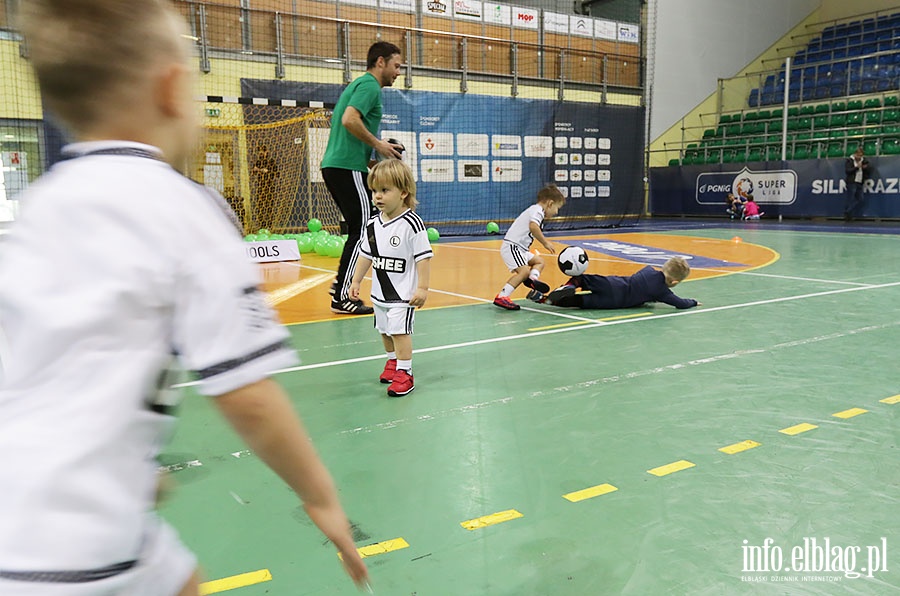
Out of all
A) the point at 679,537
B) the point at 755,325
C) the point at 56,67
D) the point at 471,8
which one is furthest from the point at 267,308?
the point at 471,8

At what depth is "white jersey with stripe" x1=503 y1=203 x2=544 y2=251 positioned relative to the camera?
611 cm

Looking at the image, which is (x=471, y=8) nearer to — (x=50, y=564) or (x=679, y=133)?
(x=679, y=133)

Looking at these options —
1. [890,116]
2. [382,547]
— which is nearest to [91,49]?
[382,547]

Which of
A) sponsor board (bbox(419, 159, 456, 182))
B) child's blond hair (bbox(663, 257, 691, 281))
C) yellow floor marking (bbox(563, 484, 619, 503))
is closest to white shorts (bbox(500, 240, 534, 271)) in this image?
child's blond hair (bbox(663, 257, 691, 281))

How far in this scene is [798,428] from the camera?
118 inches

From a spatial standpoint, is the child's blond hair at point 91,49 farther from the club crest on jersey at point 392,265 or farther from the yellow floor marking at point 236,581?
A: the club crest on jersey at point 392,265

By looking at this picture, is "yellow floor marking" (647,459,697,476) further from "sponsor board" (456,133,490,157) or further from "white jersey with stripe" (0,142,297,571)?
"sponsor board" (456,133,490,157)

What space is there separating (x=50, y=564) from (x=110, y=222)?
0.37m

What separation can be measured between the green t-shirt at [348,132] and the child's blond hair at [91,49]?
458 centimetres

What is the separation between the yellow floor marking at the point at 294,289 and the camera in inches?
264

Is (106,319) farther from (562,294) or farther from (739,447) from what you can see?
(562,294)

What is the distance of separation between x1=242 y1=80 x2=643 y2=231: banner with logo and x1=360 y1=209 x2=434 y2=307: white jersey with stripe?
468 inches

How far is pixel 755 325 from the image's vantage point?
5.20m

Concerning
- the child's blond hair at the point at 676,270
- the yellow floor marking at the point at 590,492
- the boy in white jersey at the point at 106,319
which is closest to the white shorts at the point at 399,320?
the yellow floor marking at the point at 590,492
